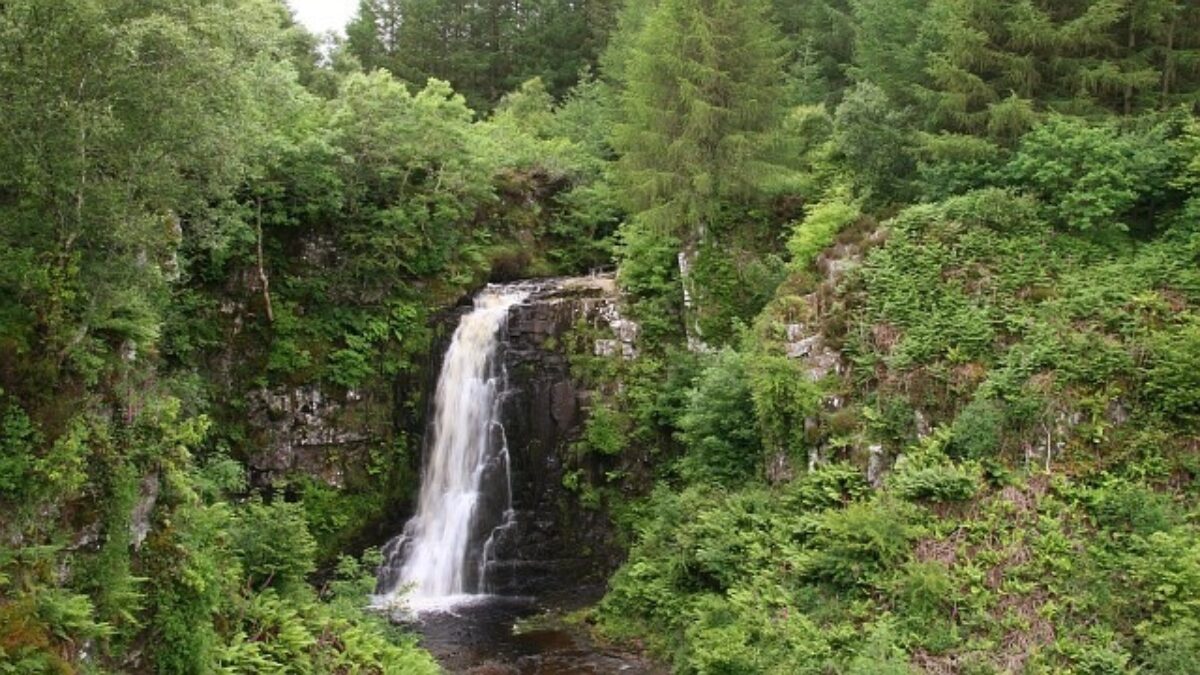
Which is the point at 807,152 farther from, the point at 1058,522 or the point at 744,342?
the point at 1058,522

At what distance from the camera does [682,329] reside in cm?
2081

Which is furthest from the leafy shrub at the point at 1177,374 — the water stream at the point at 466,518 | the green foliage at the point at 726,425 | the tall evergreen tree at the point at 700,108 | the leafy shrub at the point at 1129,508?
the water stream at the point at 466,518

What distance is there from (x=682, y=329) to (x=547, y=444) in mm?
4305

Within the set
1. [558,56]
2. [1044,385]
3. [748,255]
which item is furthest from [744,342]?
[558,56]

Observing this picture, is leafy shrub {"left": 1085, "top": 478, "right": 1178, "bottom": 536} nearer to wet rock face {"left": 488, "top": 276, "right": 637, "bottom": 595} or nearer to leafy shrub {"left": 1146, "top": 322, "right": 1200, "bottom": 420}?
leafy shrub {"left": 1146, "top": 322, "right": 1200, "bottom": 420}

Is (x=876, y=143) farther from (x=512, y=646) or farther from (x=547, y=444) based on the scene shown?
(x=512, y=646)

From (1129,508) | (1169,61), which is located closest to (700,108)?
(1169,61)

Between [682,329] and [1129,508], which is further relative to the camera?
[682,329]

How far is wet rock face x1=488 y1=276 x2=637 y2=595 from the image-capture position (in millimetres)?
19359

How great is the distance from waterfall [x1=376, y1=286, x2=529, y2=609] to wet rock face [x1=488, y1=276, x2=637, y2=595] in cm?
31

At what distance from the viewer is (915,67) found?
66.7ft

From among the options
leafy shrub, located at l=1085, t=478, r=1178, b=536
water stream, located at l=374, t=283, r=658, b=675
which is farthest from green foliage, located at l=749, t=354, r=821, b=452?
water stream, located at l=374, t=283, r=658, b=675

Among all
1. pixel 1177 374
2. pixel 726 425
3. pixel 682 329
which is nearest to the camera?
pixel 1177 374

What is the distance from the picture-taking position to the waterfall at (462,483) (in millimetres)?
18812
